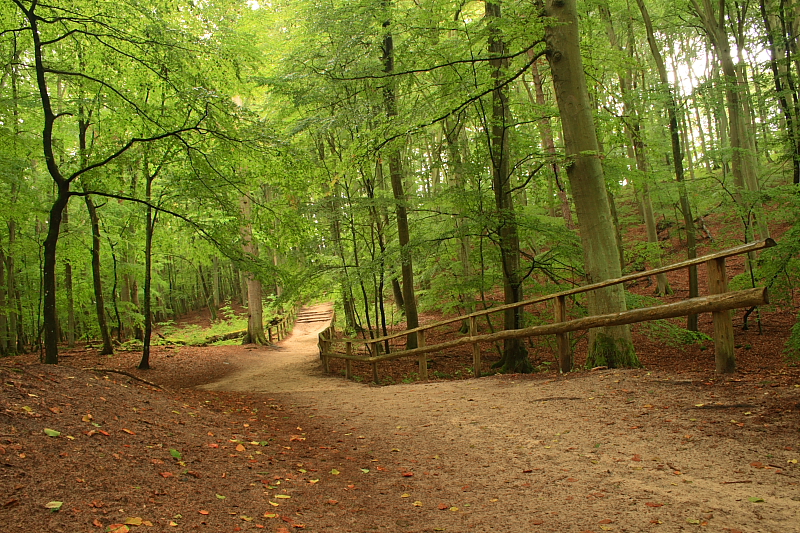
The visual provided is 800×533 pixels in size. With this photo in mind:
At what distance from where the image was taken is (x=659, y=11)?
66.1 feet

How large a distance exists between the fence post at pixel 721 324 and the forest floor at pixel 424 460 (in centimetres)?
16

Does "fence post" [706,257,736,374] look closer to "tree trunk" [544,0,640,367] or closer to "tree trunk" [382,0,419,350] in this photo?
"tree trunk" [544,0,640,367]

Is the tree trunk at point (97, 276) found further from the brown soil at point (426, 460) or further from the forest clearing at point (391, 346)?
the brown soil at point (426, 460)

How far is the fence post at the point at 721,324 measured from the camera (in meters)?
4.86

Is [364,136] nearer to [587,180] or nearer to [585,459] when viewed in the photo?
→ [587,180]

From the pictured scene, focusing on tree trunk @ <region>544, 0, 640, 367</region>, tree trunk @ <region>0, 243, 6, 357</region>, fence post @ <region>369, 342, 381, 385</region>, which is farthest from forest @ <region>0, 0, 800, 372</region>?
fence post @ <region>369, 342, 381, 385</region>

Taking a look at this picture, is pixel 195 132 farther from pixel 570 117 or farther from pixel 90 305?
pixel 90 305

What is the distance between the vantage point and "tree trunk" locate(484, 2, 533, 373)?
866 centimetres

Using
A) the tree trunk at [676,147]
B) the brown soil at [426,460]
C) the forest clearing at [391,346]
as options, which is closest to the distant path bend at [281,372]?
the forest clearing at [391,346]

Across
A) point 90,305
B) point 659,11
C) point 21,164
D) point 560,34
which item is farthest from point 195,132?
point 659,11

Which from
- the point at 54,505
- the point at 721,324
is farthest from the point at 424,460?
the point at 721,324

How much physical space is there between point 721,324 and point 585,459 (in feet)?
8.00

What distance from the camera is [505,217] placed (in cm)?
874

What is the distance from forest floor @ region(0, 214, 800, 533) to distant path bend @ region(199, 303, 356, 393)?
3.99 m
